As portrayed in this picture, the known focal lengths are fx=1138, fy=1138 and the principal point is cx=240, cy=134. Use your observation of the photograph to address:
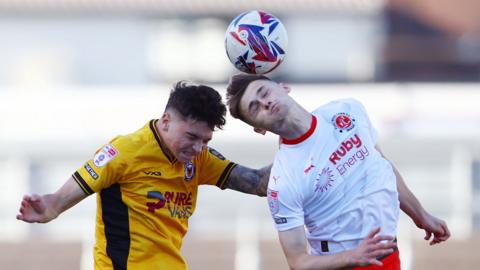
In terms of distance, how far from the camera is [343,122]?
19.8 feet

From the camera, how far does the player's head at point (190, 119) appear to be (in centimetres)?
616

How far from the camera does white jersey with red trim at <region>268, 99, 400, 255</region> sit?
5785 mm

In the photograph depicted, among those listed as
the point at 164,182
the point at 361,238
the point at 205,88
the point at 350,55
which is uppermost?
the point at 350,55

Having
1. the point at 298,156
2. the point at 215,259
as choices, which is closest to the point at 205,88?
the point at 298,156

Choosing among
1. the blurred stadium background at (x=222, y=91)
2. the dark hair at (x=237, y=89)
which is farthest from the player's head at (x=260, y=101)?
the blurred stadium background at (x=222, y=91)

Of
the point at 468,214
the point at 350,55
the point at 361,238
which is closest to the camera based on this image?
the point at 361,238

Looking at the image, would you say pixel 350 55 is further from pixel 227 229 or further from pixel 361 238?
pixel 361 238

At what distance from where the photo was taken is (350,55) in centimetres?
2614

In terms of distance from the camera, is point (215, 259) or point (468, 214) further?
point (468, 214)

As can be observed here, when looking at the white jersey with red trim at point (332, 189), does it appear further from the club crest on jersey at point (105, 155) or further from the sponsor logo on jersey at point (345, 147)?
the club crest on jersey at point (105, 155)

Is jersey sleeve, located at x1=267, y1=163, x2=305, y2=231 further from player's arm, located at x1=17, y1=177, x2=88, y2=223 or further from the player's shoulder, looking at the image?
player's arm, located at x1=17, y1=177, x2=88, y2=223

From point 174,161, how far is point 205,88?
0.45 meters

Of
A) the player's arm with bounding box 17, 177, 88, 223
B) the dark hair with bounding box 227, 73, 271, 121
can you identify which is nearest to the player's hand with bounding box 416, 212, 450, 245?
the dark hair with bounding box 227, 73, 271, 121

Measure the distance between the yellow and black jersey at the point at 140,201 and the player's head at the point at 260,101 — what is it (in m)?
0.60
